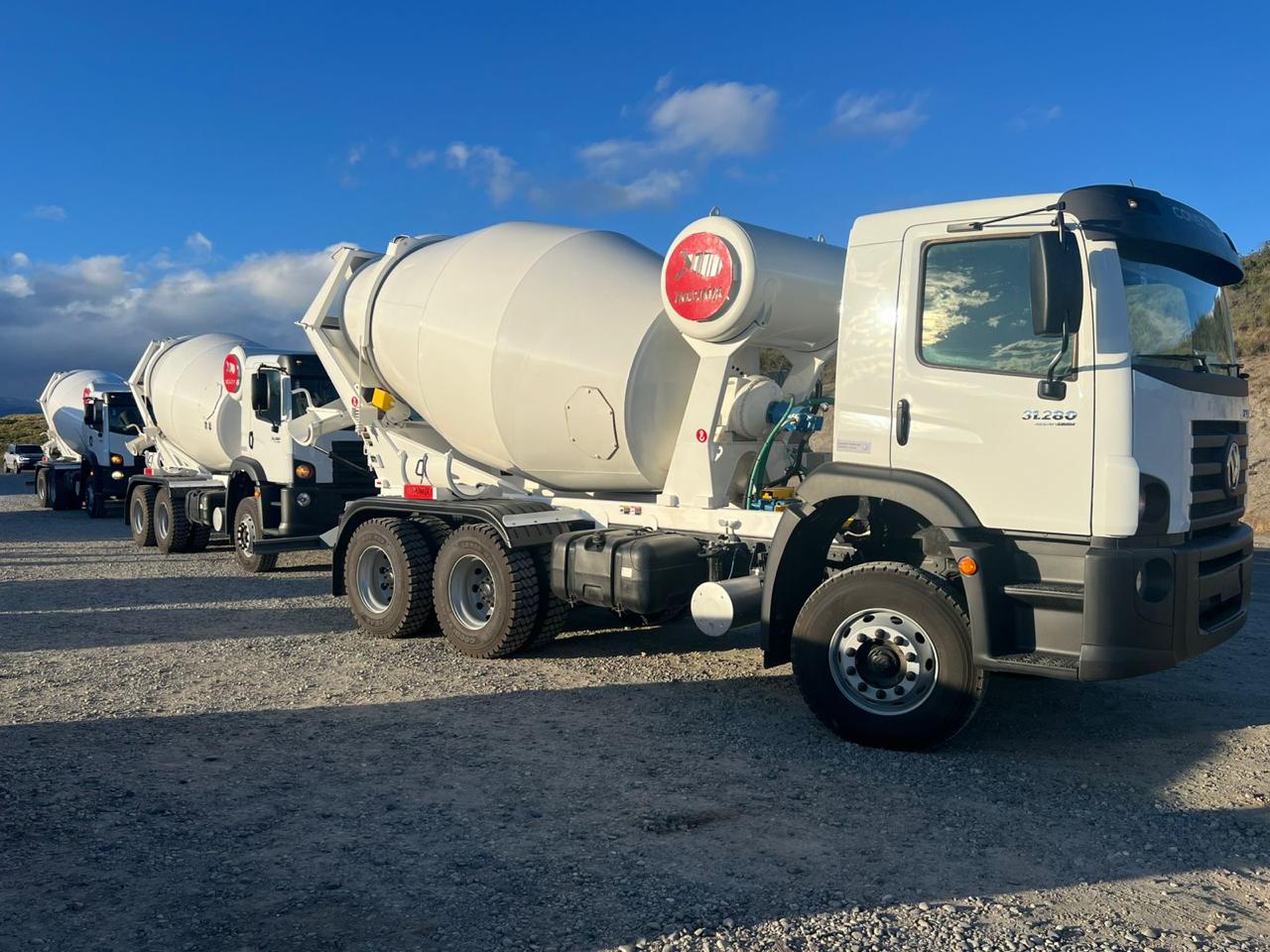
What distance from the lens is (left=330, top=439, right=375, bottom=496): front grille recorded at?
12.9 meters

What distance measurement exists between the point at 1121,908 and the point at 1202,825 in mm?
1159

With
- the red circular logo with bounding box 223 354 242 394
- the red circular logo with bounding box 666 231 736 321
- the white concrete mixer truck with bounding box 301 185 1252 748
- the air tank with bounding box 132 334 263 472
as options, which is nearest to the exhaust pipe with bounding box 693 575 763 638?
the white concrete mixer truck with bounding box 301 185 1252 748

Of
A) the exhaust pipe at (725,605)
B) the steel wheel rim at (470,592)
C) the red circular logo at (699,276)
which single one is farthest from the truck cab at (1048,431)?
the steel wheel rim at (470,592)

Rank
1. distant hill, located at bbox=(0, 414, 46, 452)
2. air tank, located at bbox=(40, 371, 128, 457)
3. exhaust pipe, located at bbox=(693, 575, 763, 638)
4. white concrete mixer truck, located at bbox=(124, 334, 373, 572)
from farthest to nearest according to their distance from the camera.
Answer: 1. distant hill, located at bbox=(0, 414, 46, 452)
2. air tank, located at bbox=(40, 371, 128, 457)
3. white concrete mixer truck, located at bbox=(124, 334, 373, 572)
4. exhaust pipe, located at bbox=(693, 575, 763, 638)

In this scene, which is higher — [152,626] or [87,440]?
[87,440]


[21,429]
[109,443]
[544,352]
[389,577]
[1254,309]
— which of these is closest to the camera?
[544,352]

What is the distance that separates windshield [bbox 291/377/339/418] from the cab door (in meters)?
8.72

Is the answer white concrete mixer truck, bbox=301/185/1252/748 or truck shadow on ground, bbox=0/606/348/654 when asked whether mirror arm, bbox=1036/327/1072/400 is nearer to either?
white concrete mixer truck, bbox=301/185/1252/748

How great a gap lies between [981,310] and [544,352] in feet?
11.5

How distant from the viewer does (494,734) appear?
6191 mm

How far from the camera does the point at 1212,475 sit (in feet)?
18.6

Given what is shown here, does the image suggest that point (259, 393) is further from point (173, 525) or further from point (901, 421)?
point (901, 421)

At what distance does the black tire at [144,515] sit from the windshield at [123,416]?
5234 millimetres

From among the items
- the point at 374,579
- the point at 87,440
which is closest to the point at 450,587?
the point at 374,579
